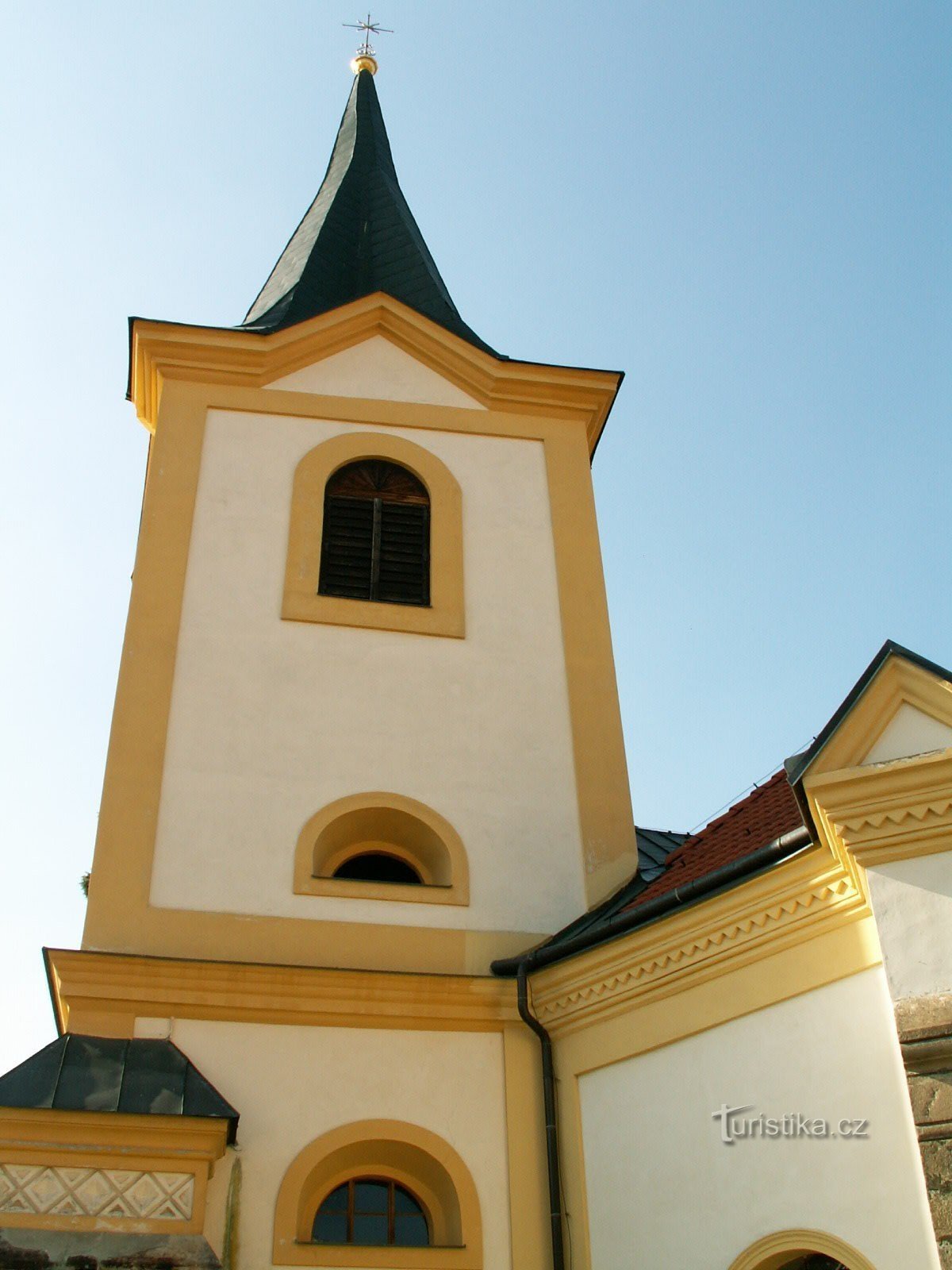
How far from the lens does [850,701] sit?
7.60 m

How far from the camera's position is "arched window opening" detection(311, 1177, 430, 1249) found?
903cm

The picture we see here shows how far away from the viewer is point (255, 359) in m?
13.4

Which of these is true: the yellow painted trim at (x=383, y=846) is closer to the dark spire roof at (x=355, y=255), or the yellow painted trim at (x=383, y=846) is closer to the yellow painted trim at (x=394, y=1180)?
the yellow painted trim at (x=394, y=1180)

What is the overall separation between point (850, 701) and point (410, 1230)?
14.3 feet

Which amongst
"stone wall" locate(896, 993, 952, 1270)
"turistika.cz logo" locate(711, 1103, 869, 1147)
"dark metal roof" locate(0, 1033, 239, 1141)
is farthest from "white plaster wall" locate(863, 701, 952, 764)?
"dark metal roof" locate(0, 1033, 239, 1141)

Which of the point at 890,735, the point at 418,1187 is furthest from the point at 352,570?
the point at 890,735

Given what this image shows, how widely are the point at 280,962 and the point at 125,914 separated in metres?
1.07

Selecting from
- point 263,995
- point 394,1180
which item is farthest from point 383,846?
point 394,1180

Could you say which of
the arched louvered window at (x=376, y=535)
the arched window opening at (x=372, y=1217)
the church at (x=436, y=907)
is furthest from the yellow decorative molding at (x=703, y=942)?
the arched louvered window at (x=376, y=535)

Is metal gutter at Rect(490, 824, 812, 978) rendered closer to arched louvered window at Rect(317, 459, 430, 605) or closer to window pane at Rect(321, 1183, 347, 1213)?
window pane at Rect(321, 1183, 347, 1213)

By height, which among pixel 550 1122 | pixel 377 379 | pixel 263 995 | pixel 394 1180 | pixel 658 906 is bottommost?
pixel 394 1180

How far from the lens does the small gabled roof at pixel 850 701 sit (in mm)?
7500

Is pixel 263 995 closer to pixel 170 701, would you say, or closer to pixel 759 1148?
pixel 170 701

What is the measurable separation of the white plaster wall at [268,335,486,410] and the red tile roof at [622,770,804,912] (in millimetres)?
5058
